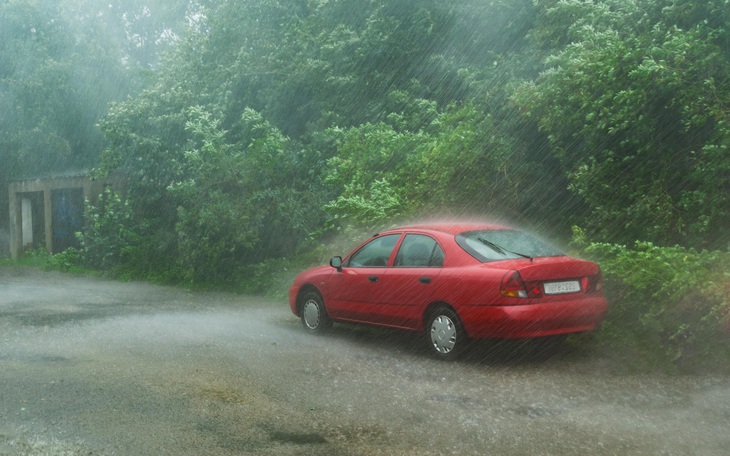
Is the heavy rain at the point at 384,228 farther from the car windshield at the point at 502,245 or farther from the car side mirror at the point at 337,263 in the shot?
the car side mirror at the point at 337,263

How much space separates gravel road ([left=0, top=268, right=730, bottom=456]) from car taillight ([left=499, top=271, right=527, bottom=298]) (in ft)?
2.65

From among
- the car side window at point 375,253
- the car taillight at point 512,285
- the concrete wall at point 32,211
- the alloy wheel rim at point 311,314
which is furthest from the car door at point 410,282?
the concrete wall at point 32,211

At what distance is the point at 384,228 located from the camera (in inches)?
520

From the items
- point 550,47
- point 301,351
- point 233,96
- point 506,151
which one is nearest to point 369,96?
point 233,96

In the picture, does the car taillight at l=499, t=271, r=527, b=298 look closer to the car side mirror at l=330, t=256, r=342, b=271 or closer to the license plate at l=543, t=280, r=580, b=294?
the license plate at l=543, t=280, r=580, b=294

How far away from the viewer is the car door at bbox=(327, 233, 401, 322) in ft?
31.2

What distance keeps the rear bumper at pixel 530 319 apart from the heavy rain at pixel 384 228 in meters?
0.22

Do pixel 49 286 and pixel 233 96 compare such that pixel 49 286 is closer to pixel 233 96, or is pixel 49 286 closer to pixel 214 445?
pixel 233 96

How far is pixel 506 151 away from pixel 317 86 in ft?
29.5

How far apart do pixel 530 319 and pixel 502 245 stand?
1.20m

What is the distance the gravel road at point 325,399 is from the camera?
5457 millimetres

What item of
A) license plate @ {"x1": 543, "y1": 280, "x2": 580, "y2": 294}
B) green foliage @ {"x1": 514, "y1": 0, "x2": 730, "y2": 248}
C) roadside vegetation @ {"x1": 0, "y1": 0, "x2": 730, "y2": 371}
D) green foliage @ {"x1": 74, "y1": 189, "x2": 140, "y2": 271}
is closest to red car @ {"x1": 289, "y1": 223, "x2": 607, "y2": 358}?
license plate @ {"x1": 543, "y1": 280, "x2": 580, "y2": 294}

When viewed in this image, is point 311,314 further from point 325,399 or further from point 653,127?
point 653,127

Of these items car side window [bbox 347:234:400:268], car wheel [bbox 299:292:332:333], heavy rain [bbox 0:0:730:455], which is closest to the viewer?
heavy rain [bbox 0:0:730:455]
